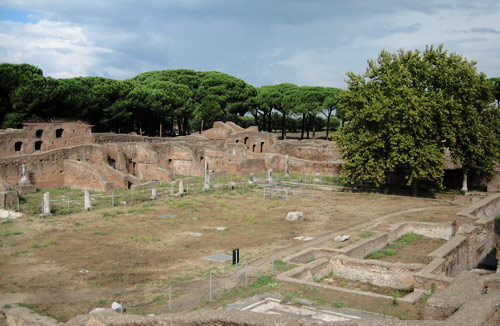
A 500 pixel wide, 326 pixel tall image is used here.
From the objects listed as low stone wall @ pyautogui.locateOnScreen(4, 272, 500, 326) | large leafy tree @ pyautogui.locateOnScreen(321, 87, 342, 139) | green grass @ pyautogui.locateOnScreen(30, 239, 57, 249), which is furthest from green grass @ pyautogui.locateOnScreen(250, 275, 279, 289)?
large leafy tree @ pyautogui.locateOnScreen(321, 87, 342, 139)

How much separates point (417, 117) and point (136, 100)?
32.6 meters

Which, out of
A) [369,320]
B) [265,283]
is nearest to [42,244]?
[265,283]

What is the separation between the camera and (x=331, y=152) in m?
46.8

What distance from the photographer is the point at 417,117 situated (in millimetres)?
27203

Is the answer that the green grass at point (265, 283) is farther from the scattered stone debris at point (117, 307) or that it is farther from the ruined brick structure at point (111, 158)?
the ruined brick structure at point (111, 158)

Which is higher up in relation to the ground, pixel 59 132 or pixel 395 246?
pixel 59 132

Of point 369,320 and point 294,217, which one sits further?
point 294,217

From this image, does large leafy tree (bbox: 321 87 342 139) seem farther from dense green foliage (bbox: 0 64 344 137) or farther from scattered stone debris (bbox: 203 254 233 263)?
scattered stone debris (bbox: 203 254 233 263)

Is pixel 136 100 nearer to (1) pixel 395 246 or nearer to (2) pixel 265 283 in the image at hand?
(1) pixel 395 246

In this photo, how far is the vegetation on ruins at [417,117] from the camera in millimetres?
27844

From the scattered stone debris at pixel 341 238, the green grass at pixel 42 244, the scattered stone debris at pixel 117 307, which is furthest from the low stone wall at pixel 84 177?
the scattered stone debris at pixel 117 307

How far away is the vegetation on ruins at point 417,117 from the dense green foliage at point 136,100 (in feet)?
90.7

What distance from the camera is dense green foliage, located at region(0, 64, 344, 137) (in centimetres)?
4203

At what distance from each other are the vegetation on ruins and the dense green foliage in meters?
27.7
